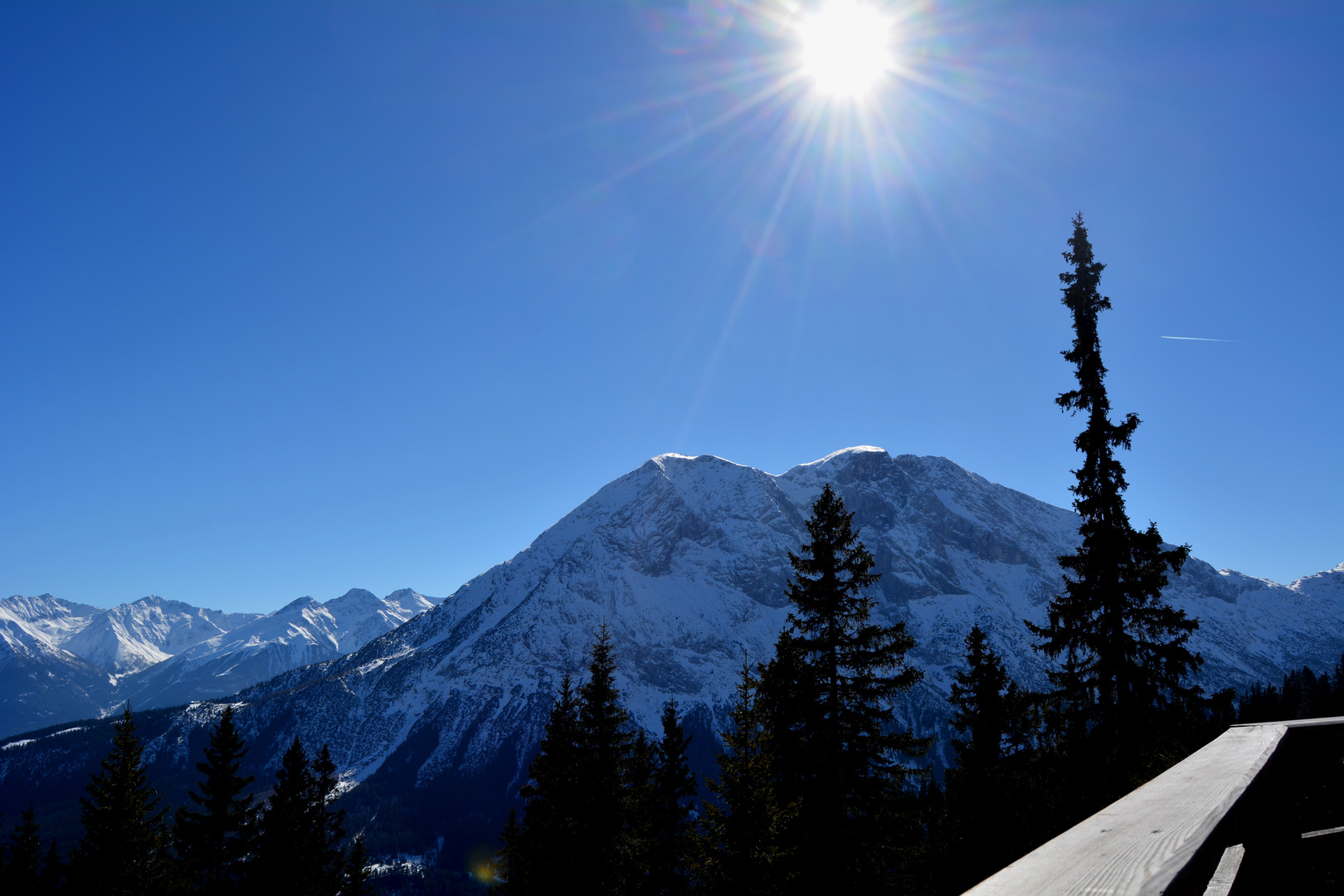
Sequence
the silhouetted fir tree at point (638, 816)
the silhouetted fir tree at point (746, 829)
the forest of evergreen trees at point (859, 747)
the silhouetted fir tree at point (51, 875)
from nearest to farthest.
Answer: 1. the silhouetted fir tree at point (746, 829)
2. the forest of evergreen trees at point (859, 747)
3. the silhouetted fir tree at point (638, 816)
4. the silhouetted fir tree at point (51, 875)

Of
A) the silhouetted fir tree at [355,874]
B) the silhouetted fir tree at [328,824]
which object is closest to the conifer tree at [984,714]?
the silhouetted fir tree at [328,824]

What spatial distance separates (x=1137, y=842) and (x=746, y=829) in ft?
54.5

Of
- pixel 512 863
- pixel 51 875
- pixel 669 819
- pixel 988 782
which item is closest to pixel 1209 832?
pixel 988 782

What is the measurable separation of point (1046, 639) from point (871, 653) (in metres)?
6.07

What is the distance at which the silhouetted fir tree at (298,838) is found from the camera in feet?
94.3

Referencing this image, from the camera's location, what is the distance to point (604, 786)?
2506 centimetres

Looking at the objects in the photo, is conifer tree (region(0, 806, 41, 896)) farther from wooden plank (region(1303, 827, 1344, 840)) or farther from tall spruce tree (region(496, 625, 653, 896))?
wooden plank (region(1303, 827, 1344, 840))

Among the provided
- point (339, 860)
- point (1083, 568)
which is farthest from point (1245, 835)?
point (339, 860)

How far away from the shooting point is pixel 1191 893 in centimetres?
193

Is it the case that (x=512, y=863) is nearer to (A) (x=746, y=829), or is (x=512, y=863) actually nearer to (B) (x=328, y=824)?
(B) (x=328, y=824)

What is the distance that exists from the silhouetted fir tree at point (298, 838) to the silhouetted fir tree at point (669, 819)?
15.0 m

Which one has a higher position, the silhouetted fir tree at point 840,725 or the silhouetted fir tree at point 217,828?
the silhouetted fir tree at point 840,725

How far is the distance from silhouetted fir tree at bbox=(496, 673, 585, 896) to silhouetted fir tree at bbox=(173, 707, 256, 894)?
12.3 metres

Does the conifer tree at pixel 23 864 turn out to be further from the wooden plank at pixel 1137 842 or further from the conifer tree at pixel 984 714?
the wooden plank at pixel 1137 842
